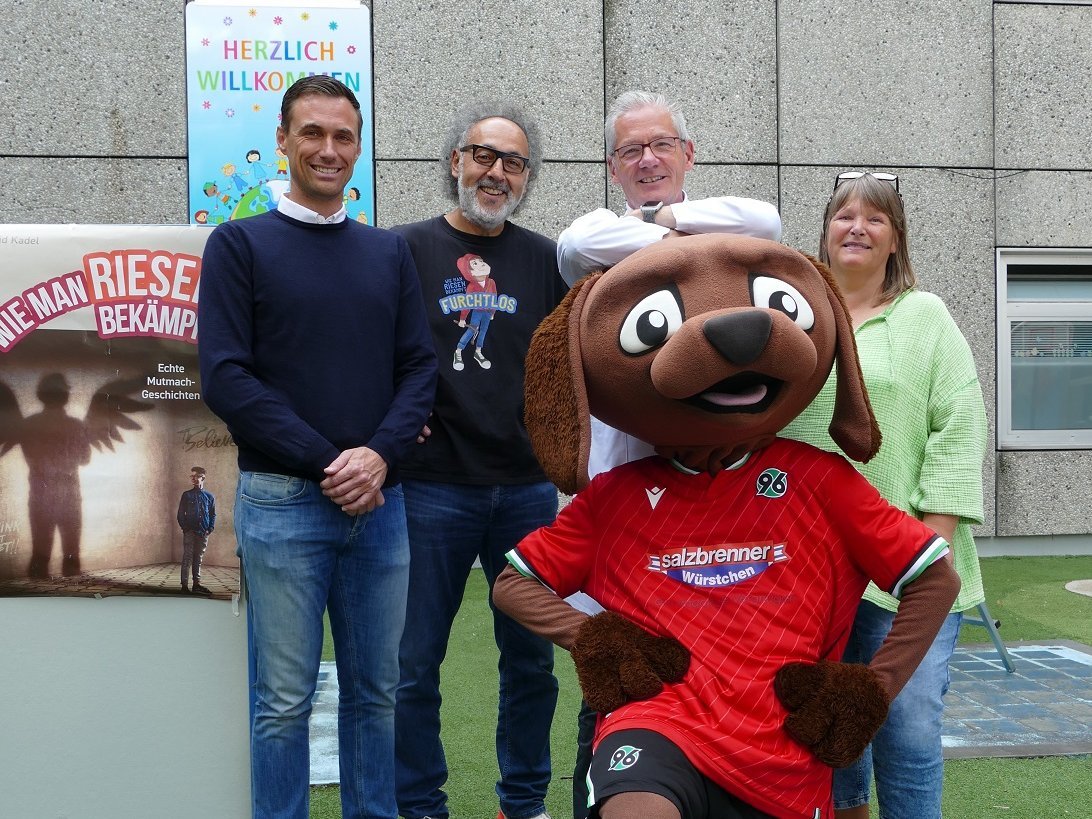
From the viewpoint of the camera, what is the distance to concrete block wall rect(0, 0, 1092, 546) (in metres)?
6.81

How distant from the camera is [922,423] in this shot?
267 cm

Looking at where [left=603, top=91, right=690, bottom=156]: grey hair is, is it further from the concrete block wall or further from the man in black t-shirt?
the concrete block wall

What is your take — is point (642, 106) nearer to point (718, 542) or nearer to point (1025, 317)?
point (718, 542)

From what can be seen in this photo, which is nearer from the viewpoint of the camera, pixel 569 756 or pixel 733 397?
pixel 733 397

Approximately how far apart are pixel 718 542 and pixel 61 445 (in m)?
1.88

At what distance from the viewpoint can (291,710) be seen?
2.74 metres

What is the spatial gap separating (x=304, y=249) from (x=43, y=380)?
836 mm

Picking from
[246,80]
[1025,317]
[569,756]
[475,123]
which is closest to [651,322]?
[475,123]

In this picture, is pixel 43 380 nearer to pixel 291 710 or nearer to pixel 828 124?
pixel 291 710

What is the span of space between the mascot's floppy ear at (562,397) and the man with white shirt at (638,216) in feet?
0.49

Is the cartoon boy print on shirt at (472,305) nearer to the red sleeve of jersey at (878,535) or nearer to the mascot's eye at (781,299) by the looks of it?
the mascot's eye at (781,299)

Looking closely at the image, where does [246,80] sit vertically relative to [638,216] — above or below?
above

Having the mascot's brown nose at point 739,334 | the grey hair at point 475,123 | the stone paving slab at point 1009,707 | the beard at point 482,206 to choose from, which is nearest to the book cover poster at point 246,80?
the stone paving slab at point 1009,707

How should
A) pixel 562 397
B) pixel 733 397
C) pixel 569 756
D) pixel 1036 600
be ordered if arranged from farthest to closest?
pixel 1036 600 → pixel 569 756 → pixel 562 397 → pixel 733 397
